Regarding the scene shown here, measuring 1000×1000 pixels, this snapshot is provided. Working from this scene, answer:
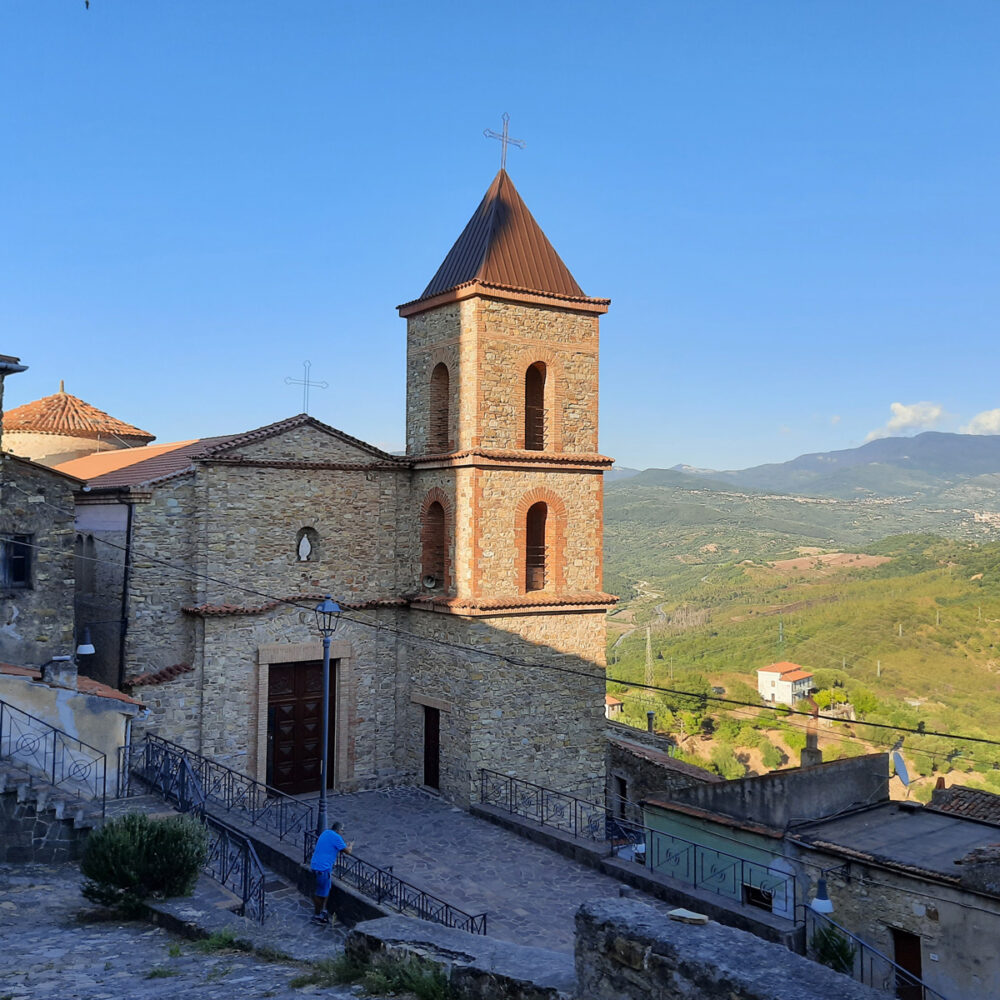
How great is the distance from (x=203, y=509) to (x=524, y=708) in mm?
7228

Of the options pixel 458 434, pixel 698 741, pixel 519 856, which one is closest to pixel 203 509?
pixel 458 434

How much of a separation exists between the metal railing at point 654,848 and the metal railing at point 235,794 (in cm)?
367

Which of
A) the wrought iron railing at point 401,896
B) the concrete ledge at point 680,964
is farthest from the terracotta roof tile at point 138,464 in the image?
the concrete ledge at point 680,964

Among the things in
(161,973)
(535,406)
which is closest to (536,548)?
(535,406)

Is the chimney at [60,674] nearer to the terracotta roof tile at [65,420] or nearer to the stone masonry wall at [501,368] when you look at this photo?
the stone masonry wall at [501,368]

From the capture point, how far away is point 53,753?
1334cm

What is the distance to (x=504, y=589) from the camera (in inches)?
→ 719

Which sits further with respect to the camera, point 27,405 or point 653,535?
point 653,535

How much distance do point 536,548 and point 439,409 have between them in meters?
3.60

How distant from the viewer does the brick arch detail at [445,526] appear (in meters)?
18.4

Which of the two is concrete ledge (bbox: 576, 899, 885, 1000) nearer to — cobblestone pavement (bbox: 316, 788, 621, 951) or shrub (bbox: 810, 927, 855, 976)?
cobblestone pavement (bbox: 316, 788, 621, 951)

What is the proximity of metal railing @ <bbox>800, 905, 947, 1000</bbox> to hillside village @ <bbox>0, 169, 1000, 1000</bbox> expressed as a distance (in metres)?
0.05

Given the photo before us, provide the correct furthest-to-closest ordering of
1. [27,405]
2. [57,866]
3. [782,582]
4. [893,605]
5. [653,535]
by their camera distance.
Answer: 1. [653,535]
2. [782,582]
3. [893,605]
4. [27,405]
5. [57,866]

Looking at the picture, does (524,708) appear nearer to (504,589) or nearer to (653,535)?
(504,589)
